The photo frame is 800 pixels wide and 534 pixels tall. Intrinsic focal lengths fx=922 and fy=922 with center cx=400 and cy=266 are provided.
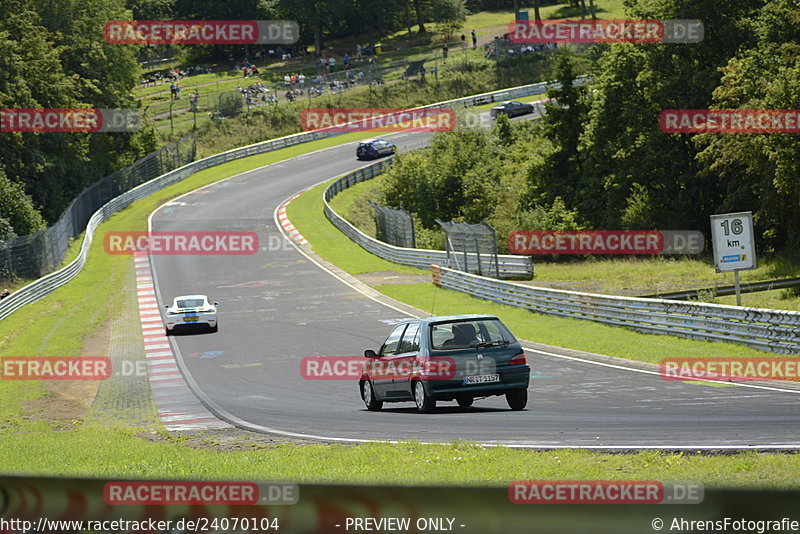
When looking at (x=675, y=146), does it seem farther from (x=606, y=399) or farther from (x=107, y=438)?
(x=107, y=438)

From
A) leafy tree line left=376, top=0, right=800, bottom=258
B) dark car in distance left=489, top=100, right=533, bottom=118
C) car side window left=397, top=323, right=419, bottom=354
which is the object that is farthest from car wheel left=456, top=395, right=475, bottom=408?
dark car in distance left=489, top=100, right=533, bottom=118

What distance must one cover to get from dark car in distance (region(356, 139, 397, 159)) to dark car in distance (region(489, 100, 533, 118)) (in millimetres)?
12045

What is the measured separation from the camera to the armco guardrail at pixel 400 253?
130 feet

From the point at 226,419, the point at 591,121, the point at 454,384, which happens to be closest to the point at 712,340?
the point at 454,384

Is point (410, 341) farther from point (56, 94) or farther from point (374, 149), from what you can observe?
point (374, 149)

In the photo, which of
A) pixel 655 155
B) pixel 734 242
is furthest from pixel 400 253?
pixel 734 242

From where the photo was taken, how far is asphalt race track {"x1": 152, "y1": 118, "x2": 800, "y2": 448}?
12078 mm

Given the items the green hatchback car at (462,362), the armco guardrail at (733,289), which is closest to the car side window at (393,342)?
the green hatchback car at (462,362)

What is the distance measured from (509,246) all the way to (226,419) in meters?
35.5

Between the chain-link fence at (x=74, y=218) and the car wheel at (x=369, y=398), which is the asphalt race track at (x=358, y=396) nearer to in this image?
the car wheel at (x=369, y=398)

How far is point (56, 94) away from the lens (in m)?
59.6

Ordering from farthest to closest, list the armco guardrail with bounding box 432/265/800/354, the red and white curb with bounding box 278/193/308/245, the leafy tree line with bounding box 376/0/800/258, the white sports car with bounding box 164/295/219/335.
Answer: the red and white curb with bounding box 278/193/308/245 < the leafy tree line with bounding box 376/0/800/258 < the white sports car with bounding box 164/295/219/335 < the armco guardrail with bounding box 432/265/800/354

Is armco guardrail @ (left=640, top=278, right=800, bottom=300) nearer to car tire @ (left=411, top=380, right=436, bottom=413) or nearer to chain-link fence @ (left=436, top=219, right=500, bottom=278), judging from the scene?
chain-link fence @ (left=436, top=219, right=500, bottom=278)

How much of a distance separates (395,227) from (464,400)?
37.7m
